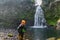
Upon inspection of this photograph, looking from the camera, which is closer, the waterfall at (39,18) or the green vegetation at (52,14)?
the green vegetation at (52,14)

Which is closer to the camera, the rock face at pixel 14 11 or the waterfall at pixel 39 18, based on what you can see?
the rock face at pixel 14 11

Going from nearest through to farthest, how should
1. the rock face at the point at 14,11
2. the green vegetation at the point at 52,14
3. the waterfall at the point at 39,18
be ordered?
1. the rock face at the point at 14,11
2. the green vegetation at the point at 52,14
3. the waterfall at the point at 39,18

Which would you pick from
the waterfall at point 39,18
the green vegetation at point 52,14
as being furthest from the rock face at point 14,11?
the green vegetation at point 52,14

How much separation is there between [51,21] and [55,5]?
28.5 inches

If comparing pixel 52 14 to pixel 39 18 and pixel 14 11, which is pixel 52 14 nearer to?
pixel 39 18

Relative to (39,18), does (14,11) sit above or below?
above

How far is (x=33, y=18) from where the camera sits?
685cm

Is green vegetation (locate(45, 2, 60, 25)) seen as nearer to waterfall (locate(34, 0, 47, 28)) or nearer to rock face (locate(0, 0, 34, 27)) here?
waterfall (locate(34, 0, 47, 28))

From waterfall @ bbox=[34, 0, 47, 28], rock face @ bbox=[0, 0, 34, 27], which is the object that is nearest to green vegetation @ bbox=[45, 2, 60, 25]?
waterfall @ bbox=[34, 0, 47, 28]

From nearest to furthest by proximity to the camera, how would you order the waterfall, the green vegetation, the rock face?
the rock face → the green vegetation → the waterfall

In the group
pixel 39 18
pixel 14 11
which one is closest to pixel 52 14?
pixel 39 18

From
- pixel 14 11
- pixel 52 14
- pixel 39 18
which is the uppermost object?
pixel 14 11

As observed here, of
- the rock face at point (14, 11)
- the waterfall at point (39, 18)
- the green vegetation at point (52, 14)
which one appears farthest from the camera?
the waterfall at point (39, 18)

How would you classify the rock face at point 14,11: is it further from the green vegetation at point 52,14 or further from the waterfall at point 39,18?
the green vegetation at point 52,14
